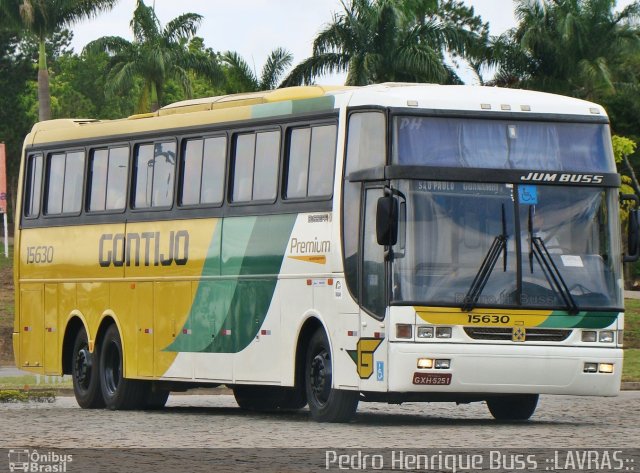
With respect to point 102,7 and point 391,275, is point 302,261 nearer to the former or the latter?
point 391,275

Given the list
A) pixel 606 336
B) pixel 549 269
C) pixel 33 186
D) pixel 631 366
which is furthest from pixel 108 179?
pixel 631 366

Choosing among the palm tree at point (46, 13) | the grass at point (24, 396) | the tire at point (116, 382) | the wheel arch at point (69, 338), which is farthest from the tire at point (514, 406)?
the palm tree at point (46, 13)

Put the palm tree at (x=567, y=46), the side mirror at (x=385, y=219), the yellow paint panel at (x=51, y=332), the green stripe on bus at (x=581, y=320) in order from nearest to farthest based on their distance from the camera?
the side mirror at (x=385, y=219)
the green stripe on bus at (x=581, y=320)
the yellow paint panel at (x=51, y=332)
the palm tree at (x=567, y=46)

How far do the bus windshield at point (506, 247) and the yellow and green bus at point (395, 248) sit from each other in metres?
0.02

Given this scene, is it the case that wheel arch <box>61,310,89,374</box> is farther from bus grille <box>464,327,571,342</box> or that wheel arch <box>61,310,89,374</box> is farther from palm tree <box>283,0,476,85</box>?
palm tree <box>283,0,476,85</box>

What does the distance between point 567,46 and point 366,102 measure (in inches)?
1975

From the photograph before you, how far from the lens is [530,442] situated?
16.7 m

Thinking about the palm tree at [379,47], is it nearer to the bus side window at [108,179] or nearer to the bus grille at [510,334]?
the bus side window at [108,179]

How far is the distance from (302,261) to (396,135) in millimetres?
2059

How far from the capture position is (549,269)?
1956 cm

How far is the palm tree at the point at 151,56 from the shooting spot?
65438 mm

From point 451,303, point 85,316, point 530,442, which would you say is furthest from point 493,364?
point 85,316

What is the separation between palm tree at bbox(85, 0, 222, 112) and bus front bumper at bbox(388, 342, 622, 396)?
4700 cm

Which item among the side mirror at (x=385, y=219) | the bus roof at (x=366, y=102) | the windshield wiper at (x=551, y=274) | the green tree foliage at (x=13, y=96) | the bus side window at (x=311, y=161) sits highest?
the green tree foliage at (x=13, y=96)
